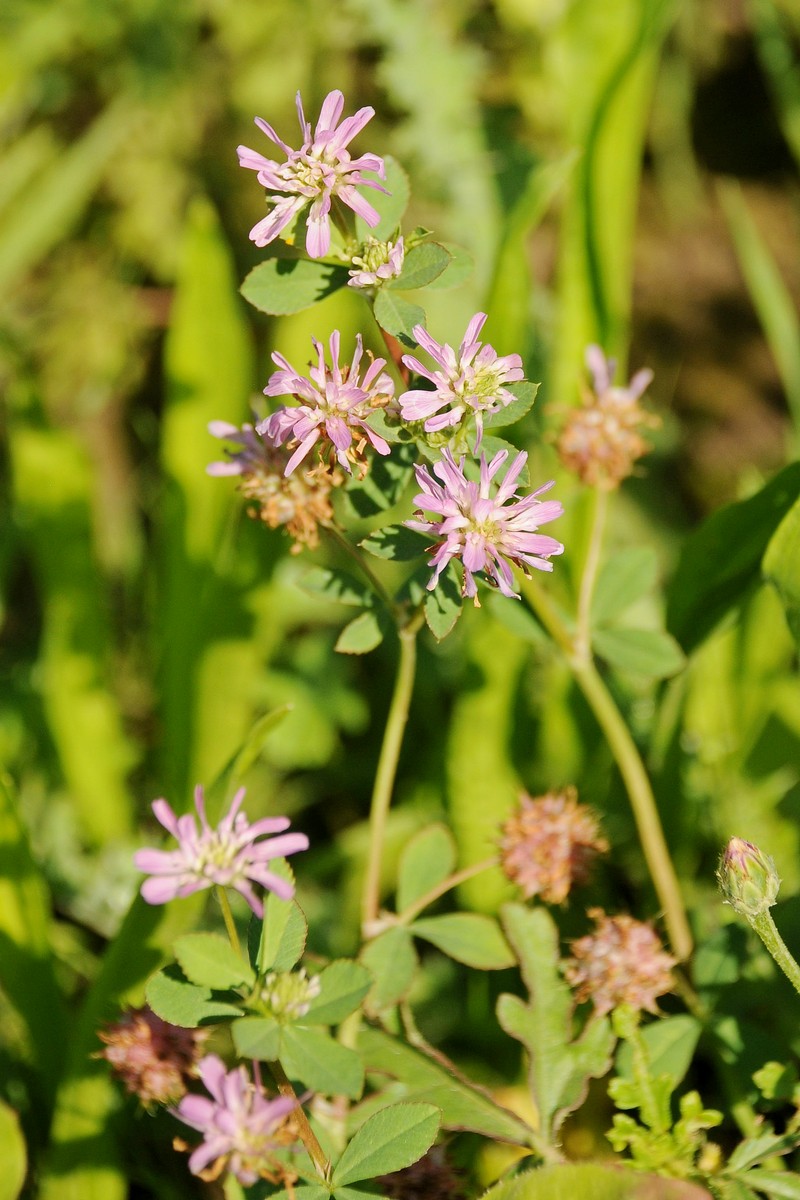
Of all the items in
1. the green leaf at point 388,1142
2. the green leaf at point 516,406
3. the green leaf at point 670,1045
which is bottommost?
the green leaf at point 670,1045

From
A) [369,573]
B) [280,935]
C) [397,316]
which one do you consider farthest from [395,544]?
[280,935]

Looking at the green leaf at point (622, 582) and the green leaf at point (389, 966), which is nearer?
the green leaf at point (389, 966)

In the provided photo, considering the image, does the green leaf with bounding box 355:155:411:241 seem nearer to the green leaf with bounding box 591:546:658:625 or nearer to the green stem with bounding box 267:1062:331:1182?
the green leaf with bounding box 591:546:658:625

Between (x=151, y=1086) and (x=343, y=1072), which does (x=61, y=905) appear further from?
(x=343, y=1072)

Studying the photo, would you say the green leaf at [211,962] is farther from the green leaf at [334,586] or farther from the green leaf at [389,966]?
the green leaf at [334,586]

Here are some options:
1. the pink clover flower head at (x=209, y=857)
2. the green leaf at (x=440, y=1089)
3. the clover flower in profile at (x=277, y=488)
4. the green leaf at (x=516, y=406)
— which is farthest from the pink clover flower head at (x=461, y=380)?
the green leaf at (x=440, y=1089)

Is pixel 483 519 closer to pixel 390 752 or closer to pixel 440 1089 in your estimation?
pixel 390 752
